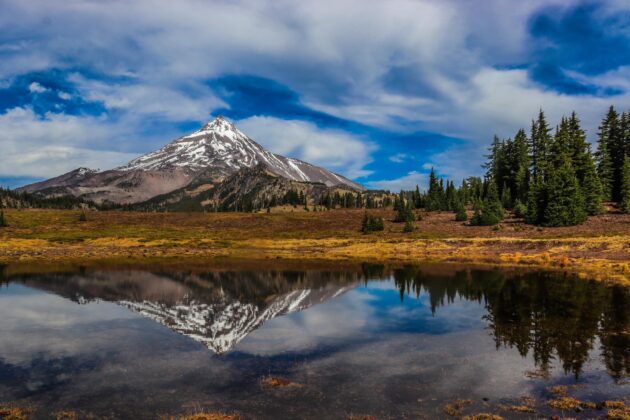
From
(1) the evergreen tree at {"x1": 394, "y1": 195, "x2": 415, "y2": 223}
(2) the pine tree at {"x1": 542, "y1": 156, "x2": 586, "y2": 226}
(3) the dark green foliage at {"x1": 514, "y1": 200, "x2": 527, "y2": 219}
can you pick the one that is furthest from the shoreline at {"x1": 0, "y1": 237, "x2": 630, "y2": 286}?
(3) the dark green foliage at {"x1": 514, "y1": 200, "x2": 527, "y2": 219}

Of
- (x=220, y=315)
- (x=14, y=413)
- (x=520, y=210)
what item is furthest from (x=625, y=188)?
(x=14, y=413)

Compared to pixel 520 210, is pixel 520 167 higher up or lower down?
higher up

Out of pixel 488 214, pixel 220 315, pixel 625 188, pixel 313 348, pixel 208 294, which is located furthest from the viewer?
pixel 488 214

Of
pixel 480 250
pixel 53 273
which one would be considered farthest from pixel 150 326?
pixel 480 250

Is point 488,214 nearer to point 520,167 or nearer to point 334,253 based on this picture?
point 520,167

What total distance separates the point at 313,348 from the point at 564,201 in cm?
8792

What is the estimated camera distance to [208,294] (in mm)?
43719

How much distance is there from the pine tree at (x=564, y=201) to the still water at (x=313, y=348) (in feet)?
171

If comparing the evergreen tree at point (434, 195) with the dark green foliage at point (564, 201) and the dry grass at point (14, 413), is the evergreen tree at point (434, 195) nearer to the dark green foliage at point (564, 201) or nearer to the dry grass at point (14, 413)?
the dark green foliage at point (564, 201)

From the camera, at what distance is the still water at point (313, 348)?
57.0 feet

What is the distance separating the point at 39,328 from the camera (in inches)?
1187

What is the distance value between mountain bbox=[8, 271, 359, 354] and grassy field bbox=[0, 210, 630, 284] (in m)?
22.1

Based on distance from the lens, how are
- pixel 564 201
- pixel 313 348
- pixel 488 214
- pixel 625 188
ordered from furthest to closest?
1. pixel 488 214
2. pixel 625 188
3. pixel 564 201
4. pixel 313 348

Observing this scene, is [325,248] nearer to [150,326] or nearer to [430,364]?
[150,326]
